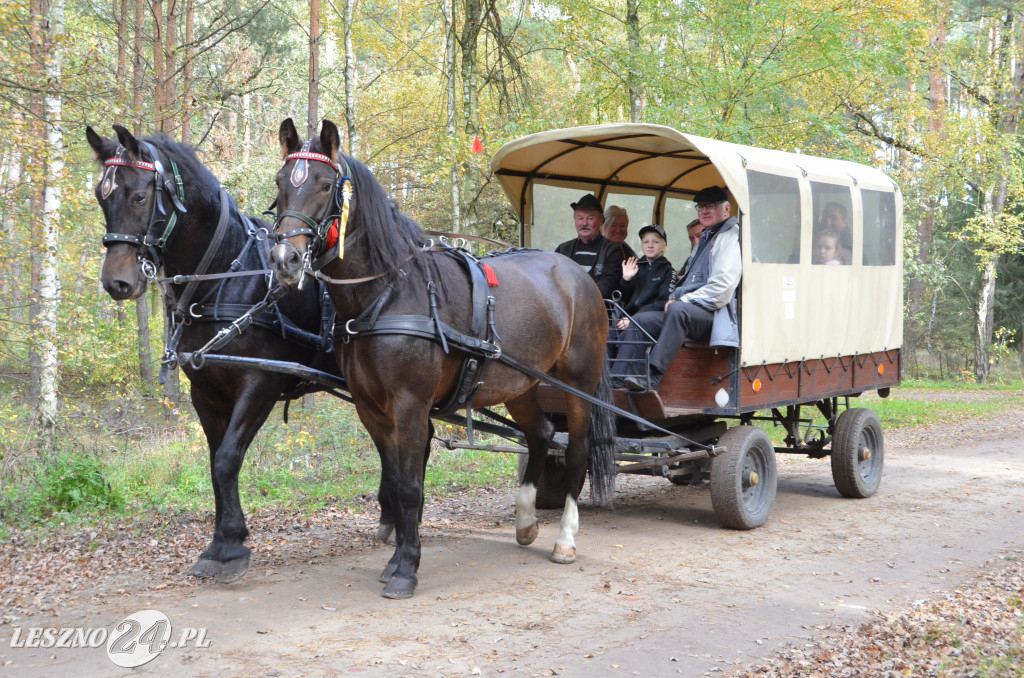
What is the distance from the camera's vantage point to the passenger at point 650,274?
6891mm

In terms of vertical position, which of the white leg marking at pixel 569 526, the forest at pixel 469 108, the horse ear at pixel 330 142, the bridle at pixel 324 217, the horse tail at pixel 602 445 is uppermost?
the forest at pixel 469 108

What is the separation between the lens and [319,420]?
37.0 feet

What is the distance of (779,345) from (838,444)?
1491 millimetres

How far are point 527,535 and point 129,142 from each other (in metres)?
3.49

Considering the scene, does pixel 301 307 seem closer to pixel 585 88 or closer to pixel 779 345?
pixel 779 345

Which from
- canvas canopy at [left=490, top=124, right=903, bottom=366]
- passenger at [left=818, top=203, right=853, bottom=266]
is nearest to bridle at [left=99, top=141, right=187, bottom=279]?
canvas canopy at [left=490, top=124, right=903, bottom=366]

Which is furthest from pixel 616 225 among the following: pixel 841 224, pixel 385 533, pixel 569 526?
pixel 385 533

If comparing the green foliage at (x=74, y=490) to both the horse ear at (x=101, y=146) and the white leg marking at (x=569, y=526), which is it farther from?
the white leg marking at (x=569, y=526)

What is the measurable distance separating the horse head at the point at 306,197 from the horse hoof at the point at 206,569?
1935mm

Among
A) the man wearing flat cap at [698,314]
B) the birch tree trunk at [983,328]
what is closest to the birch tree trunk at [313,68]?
the man wearing flat cap at [698,314]

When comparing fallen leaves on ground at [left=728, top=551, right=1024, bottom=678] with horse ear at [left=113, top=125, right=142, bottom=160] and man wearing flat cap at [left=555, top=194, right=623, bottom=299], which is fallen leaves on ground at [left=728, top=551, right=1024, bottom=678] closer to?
man wearing flat cap at [left=555, top=194, right=623, bottom=299]

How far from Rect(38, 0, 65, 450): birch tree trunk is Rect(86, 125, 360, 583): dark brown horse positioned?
387 cm

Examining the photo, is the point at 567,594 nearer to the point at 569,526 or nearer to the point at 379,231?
the point at 569,526

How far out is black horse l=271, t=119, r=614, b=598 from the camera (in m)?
4.33
